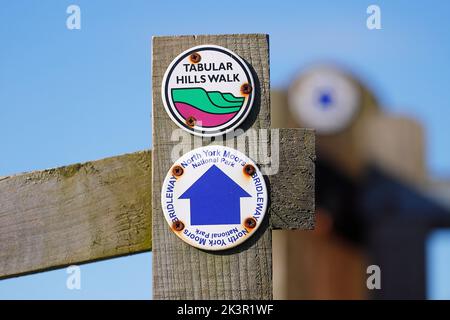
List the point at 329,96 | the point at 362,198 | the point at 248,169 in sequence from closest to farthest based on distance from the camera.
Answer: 1. the point at 248,169
2. the point at 362,198
3. the point at 329,96

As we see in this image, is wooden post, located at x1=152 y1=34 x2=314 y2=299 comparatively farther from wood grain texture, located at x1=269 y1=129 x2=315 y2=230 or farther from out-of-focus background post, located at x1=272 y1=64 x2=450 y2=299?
out-of-focus background post, located at x1=272 y1=64 x2=450 y2=299

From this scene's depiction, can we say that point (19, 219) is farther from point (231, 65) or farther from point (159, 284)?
point (231, 65)

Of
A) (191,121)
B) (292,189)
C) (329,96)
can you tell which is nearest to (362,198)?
(329,96)

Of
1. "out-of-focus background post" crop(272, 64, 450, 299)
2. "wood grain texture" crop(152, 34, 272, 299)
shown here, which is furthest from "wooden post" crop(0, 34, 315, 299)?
"out-of-focus background post" crop(272, 64, 450, 299)

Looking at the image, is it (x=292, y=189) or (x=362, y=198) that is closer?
(x=292, y=189)

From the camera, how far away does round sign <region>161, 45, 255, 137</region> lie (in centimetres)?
223

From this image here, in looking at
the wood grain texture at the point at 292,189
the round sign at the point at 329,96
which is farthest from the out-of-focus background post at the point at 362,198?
the wood grain texture at the point at 292,189

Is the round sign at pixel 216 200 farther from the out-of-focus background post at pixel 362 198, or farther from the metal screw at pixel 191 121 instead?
the out-of-focus background post at pixel 362 198

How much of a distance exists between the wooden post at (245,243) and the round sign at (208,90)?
24mm

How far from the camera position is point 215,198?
7.26 feet

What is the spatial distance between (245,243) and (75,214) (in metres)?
0.41

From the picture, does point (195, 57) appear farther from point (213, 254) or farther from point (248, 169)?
point (213, 254)

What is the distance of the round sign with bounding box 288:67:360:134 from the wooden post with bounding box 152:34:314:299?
2.57ft

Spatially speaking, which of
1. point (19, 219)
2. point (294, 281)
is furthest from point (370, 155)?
point (19, 219)
